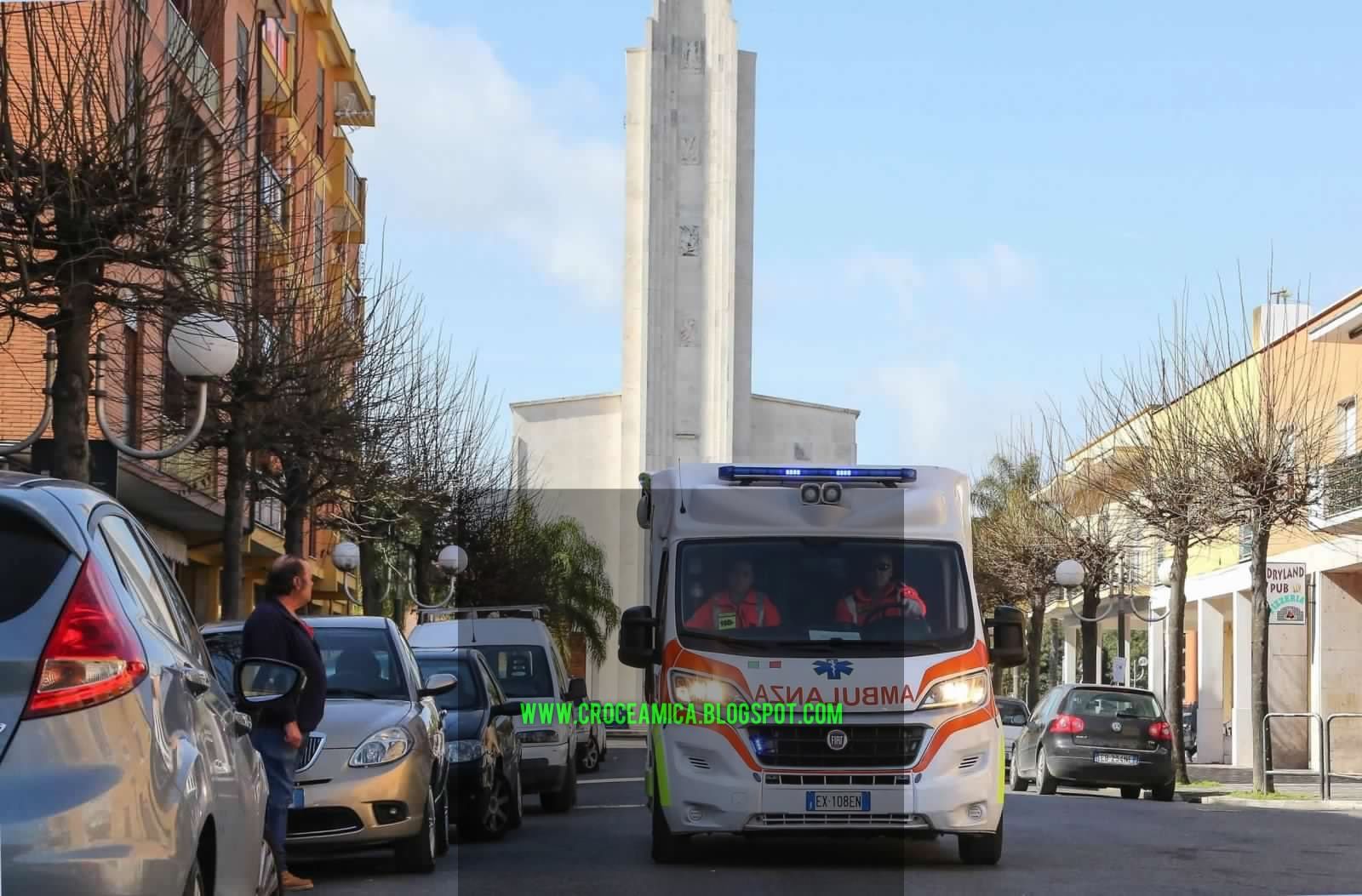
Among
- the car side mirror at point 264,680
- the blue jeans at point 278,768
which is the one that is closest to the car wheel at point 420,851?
the blue jeans at point 278,768

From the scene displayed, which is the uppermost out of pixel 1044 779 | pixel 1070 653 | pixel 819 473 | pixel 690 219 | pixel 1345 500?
pixel 690 219

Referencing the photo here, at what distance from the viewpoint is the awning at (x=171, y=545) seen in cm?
3434

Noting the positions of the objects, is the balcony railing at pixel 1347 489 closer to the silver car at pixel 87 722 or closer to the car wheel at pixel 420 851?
the car wheel at pixel 420 851

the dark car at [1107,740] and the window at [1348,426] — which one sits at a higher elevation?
the window at [1348,426]

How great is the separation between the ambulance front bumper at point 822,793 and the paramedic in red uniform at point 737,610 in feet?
2.56

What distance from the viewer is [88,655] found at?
14.8ft

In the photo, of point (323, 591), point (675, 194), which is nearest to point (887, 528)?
point (323, 591)

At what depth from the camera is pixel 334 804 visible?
38.7 ft

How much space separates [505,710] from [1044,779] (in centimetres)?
1304

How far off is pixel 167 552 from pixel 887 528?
78.3ft

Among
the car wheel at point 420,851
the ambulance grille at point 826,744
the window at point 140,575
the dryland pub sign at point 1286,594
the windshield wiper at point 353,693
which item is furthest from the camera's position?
the dryland pub sign at point 1286,594

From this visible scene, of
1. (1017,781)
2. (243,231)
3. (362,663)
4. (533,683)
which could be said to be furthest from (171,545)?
(362,663)

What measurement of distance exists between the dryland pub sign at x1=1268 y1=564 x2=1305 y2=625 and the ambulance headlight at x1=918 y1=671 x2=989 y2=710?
43.4 feet

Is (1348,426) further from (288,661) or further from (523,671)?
→ (288,661)
